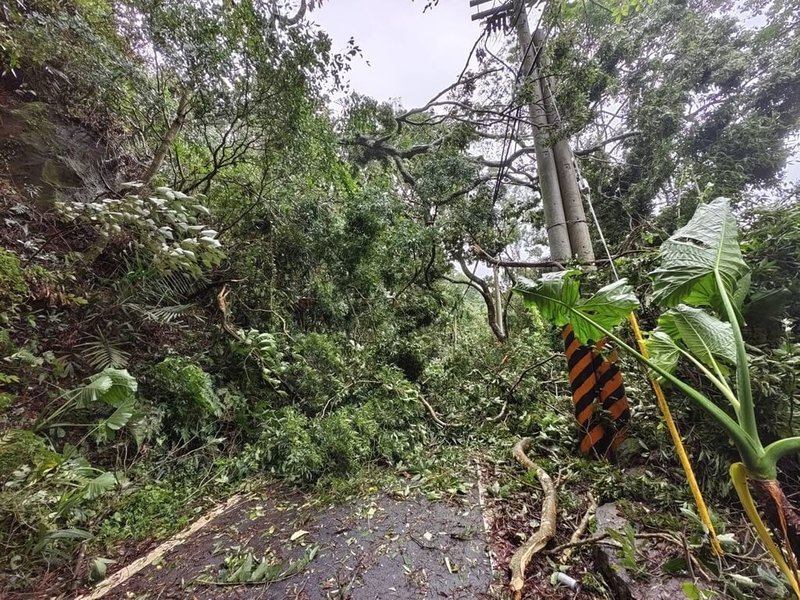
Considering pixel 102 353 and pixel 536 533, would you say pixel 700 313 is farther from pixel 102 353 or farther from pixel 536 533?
pixel 102 353

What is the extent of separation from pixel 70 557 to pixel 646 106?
30.5ft

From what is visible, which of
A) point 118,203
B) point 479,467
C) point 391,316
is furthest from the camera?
point 391,316

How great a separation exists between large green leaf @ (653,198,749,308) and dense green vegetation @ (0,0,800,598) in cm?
10

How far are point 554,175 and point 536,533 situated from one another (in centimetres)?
438

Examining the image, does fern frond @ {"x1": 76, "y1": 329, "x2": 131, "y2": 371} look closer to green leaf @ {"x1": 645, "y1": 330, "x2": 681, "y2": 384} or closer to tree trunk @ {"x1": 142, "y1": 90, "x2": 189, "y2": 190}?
tree trunk @ {"x1": 142, "y1": 90, "x2": 189, "y2": 190}

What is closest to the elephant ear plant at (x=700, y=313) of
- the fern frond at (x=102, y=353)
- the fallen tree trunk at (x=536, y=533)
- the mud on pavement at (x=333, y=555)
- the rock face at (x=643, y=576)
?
the rock face at (x=643, y=576)

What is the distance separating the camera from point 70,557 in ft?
5.97

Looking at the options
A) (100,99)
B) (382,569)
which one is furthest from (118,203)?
(382,569)

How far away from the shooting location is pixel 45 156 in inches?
145

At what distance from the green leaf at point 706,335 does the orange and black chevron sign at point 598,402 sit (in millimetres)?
753

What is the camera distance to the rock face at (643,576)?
131 cm

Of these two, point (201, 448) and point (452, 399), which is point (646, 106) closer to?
point (452, 399)

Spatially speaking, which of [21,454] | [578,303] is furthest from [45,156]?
[578,303]

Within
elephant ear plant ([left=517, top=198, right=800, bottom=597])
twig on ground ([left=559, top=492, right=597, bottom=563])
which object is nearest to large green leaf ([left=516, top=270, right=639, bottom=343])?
elephant ear plant ([left=517, top=198, right=800, bottom=597])
